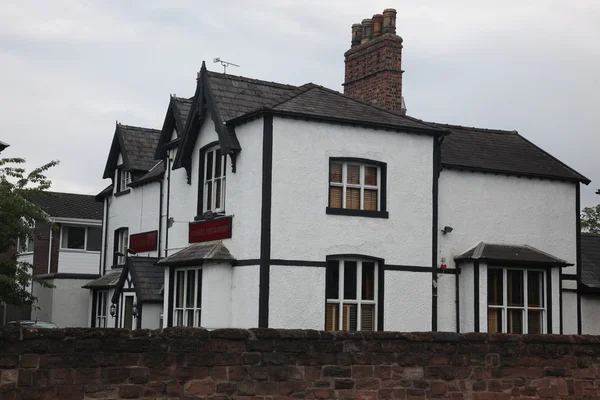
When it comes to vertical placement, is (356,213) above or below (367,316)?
above

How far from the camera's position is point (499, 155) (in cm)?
2477

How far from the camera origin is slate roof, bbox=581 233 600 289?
2452 centimetres

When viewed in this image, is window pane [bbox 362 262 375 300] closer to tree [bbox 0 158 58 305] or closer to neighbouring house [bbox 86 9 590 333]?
neighbouring house [bbox 86 9 590 333]

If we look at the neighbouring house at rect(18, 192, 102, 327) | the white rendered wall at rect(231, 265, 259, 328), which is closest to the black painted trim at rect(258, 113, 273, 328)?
the white rendered wall at rect(231, 265, 259, 328)

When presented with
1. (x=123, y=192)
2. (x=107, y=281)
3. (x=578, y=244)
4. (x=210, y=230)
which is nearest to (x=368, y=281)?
(x=210, y=230)

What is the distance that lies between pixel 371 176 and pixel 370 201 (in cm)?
62

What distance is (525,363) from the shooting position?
44.6ft

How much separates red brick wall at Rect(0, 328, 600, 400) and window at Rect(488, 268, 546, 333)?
7920mm

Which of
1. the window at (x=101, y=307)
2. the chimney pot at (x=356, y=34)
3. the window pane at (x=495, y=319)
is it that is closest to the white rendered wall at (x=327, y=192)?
the window pane at (x=495, y=319)

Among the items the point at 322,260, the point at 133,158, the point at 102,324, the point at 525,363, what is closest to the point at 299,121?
the point at 322,260

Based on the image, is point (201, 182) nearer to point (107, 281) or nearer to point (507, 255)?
point (507, 255)

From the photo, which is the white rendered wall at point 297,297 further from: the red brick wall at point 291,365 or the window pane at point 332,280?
the red brick wall at point 291,365

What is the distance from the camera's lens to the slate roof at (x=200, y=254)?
824 inches

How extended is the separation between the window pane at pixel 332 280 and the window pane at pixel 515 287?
4.61 m
